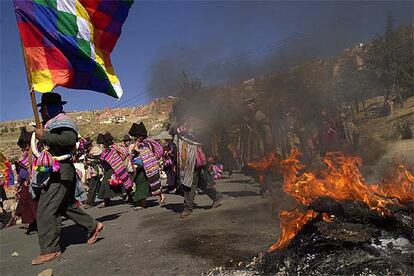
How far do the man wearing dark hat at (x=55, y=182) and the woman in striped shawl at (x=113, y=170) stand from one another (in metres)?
4.19

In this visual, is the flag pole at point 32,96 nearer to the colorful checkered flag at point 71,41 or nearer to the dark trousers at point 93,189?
the colorful checkered flag at point 71,41

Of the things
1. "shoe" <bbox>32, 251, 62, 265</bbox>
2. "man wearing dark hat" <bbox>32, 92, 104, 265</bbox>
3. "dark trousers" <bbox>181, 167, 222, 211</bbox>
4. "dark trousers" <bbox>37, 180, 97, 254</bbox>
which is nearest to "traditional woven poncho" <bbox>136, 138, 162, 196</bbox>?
"dark trousers" <bbox>181, 167, 222, 211</bbox>

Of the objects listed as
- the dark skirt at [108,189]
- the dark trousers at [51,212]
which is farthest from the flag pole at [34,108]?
the dark skirt at [108,189]

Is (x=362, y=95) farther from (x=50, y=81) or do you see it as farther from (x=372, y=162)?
(x=50, y=81)

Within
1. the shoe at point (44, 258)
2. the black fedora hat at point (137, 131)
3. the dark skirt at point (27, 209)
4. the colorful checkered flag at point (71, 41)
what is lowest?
the shoe at point (44, 258)

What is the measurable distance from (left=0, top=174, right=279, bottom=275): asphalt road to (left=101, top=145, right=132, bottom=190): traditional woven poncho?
157cm

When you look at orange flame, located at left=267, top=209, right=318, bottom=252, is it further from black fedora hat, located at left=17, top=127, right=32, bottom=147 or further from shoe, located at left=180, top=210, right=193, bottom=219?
black fedora hat, located at left=17, top=127, right=32, bottom=147

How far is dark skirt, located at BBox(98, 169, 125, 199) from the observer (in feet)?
33.4

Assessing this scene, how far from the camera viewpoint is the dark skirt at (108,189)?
33.4ft

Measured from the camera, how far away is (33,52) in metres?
5.45

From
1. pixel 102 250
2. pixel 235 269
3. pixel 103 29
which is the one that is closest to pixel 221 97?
pixel 103 29

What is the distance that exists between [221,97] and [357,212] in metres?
14.4

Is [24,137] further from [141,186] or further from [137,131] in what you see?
[141,186]

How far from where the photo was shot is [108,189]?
33.7 ft
